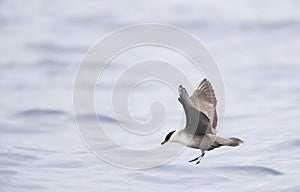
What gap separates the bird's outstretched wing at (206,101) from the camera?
10.4 metres

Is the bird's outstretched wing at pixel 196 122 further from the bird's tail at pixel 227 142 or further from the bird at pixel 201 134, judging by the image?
the bird's tail at pixel 227 142

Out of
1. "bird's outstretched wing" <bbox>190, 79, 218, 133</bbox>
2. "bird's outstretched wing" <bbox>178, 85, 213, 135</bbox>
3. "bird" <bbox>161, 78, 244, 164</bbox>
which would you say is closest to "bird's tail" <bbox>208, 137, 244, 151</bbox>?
"bird" <bbox>161, 78, 244, 164</bbox>

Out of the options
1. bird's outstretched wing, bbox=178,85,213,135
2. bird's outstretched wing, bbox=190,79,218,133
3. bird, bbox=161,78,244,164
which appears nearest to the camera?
bird's outstretched wing, bbox=178,85,213,135

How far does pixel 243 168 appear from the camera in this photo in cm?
1424

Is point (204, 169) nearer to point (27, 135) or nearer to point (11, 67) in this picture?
point (27, 135)

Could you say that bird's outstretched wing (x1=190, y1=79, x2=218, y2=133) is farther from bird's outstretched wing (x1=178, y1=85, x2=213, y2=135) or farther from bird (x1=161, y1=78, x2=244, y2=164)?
bird's outstretched wing (x1=178, y1=85, x2=213, y2=135)

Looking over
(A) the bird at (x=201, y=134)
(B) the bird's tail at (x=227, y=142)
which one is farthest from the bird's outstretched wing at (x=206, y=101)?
(B) the bird's tail at (x=227, y=142)

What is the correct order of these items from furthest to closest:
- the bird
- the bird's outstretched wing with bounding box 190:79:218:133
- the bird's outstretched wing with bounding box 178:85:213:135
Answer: the bird's outstretched wing with bounding box 190:79:218:133 → the bird → the bird's outstretched wing with bounding box 178:85:213:135

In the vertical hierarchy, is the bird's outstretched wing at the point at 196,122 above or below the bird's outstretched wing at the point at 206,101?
below

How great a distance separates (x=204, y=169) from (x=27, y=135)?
→ 409 centimetres

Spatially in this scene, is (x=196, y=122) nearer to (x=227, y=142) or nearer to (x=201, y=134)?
(x=201, y=134)

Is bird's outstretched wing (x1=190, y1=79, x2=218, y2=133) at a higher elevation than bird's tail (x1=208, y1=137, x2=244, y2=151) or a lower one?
higher

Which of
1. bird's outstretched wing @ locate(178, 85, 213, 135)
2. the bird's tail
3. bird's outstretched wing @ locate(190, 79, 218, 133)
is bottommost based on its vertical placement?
the bird's tail

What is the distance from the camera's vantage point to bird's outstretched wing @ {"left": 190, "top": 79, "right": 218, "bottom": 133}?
1035cm
